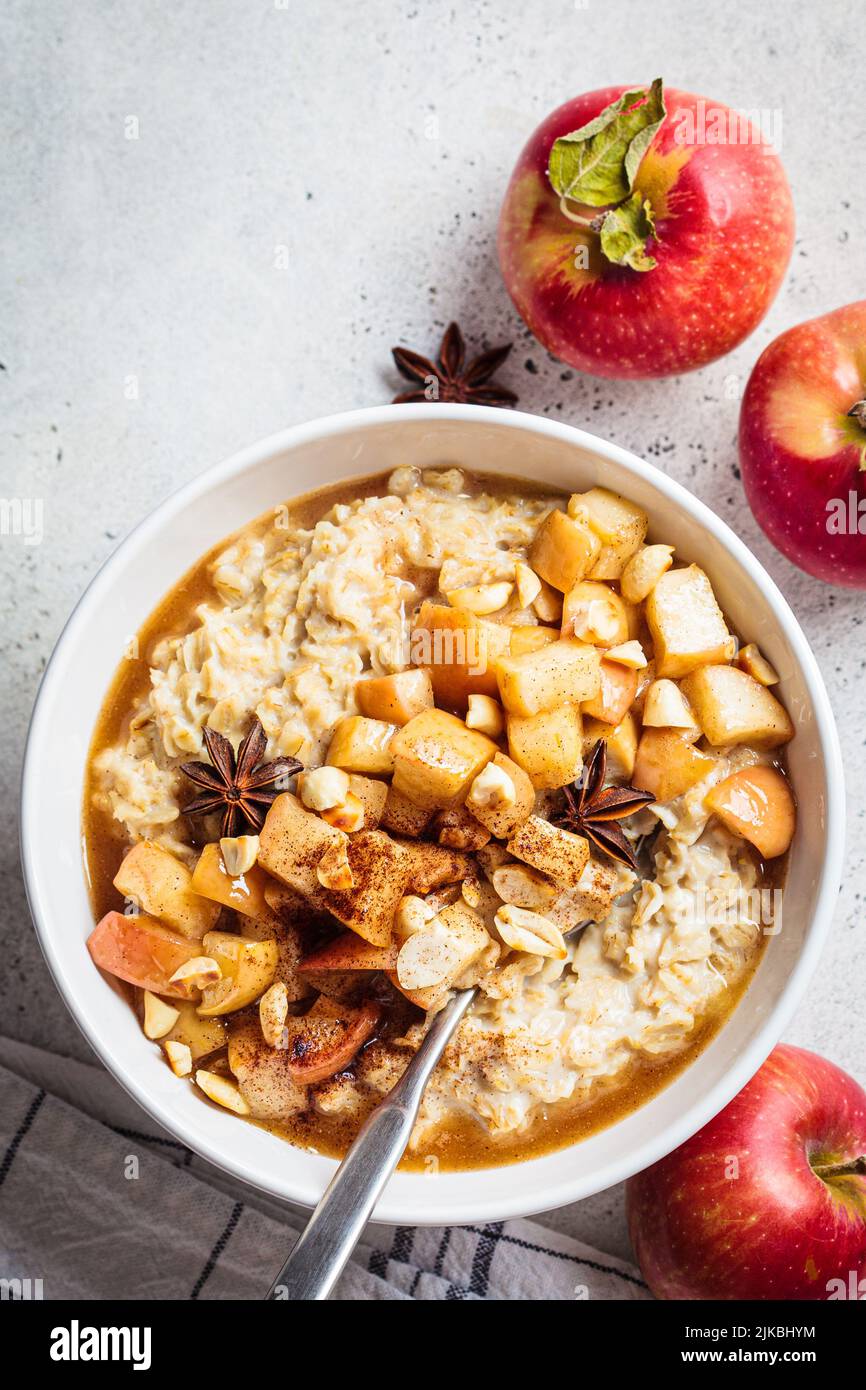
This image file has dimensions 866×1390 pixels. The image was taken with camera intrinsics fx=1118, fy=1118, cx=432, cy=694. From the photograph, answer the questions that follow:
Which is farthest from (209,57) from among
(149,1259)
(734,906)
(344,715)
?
(149,1259)

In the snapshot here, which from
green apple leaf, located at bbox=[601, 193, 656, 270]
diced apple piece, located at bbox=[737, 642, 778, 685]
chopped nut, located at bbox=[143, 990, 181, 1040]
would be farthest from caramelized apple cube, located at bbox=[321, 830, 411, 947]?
green apple leaf, located at bbox=[601, 193, 656, 270]

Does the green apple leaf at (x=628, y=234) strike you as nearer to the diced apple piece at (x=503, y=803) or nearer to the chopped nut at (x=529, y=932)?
the diced apple piece at (x=503, y=803)

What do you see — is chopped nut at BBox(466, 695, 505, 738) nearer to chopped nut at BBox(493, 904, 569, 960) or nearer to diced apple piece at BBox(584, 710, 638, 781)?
diced apple piece at BBox(584, 710, 638, 781)

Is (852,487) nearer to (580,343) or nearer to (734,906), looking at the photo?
(580,343)

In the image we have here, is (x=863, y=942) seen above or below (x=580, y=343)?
below

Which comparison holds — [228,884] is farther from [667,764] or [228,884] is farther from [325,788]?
[667,764]

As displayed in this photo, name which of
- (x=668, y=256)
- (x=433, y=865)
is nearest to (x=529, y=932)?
(x=433, y=865)
